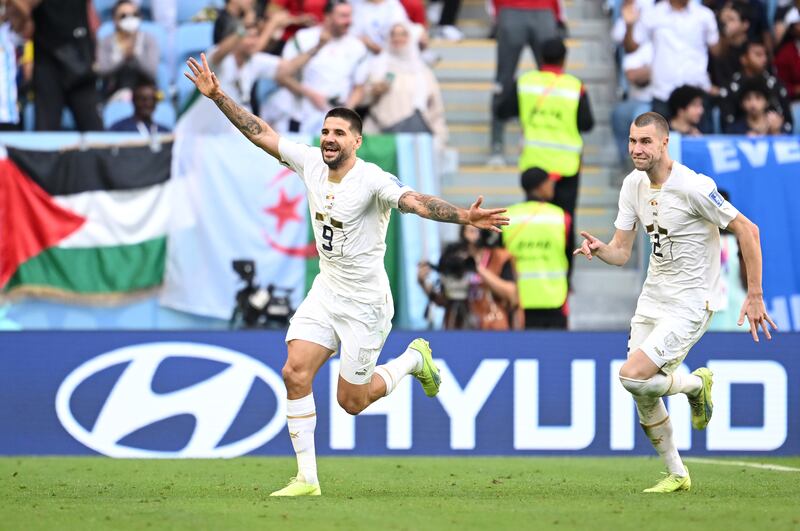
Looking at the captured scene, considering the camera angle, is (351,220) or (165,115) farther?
(165,115)

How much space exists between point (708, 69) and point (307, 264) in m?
5.43

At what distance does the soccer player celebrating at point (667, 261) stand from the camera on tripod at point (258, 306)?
5633 millimetres

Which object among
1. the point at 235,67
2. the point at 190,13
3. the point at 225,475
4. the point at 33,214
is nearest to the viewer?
the point at 225,475

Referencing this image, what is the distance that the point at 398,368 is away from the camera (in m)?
9.90

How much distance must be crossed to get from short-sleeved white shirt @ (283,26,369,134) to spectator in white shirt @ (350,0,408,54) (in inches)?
17.2

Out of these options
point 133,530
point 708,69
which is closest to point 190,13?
point 708,69

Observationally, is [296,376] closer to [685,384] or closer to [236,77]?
[685,384]

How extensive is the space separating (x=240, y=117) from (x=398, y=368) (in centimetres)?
197

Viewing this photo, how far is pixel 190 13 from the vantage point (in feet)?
54.9

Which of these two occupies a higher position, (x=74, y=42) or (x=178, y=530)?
(x=74, y=42)

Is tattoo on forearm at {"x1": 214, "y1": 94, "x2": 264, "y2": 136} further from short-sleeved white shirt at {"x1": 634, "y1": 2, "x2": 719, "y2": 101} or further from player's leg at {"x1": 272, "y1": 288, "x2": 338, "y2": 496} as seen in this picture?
short-sleeved white shirt at {"x1": 634, "y1": 2, "x2": 719, "y2": 101}

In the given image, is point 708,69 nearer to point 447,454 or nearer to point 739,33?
point 739,33

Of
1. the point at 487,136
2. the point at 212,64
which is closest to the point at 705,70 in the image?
the point at 487,136

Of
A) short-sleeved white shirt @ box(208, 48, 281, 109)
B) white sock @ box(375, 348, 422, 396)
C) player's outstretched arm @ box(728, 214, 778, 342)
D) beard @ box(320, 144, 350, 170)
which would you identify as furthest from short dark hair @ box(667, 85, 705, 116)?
beard @ box(320, 144, 350, 170)
